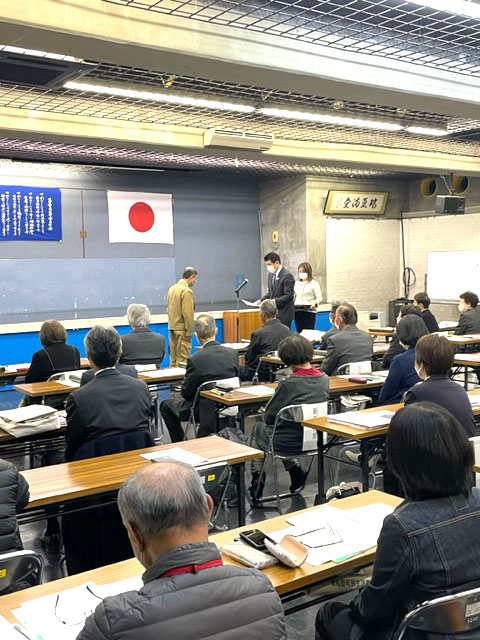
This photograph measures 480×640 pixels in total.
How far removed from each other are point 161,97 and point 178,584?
5647 millimetres

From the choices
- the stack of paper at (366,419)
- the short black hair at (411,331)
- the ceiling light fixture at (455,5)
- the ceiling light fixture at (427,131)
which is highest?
the ceiling light fixture at (427,131)

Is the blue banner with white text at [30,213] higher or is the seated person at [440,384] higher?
the blue banner with white text at [30,213]

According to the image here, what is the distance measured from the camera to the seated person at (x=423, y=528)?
1.62 meters

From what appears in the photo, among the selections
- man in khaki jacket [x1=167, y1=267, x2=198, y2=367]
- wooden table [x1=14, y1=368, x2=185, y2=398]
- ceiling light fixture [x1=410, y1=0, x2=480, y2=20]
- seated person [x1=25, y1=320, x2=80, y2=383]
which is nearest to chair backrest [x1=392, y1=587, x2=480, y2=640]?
ceiling light fixture [x1=410, y1=0, x2=480, y2=20]

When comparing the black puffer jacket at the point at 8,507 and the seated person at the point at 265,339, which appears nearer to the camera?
the black puffer jacket at the point at 8,507

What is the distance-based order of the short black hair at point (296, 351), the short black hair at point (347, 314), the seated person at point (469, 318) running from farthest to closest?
the seated person at point (469, 318), the short black hair at point (347, 314), the short black hair at point (296, 351)

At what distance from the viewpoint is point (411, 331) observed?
14.6 ft

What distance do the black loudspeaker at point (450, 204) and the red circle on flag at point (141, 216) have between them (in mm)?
4670

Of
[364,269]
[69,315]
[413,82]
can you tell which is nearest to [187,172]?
[69,315]

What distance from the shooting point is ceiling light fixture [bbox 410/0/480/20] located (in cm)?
398

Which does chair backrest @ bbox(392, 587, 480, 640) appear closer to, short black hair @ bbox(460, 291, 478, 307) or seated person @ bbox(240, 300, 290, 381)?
seated person @ bbox(240, 300, 290, 381)

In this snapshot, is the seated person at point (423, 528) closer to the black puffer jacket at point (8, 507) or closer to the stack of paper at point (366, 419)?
the black puffer jacket at point (8, 507)

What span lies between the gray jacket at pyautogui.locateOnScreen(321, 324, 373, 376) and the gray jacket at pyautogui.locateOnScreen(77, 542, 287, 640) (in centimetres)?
439

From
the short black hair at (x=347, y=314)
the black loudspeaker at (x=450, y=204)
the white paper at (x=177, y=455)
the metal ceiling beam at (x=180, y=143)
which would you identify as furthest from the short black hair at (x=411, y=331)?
the black loudspeaker at (x=450, y=204)
